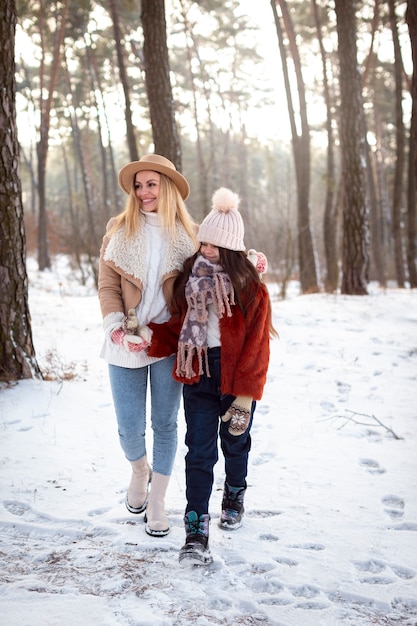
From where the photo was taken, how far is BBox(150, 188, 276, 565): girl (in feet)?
9.16

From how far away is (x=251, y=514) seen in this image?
3.35 meters

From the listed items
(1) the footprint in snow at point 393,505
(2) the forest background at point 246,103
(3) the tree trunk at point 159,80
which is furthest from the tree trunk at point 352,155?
(1) the footprint in snow at point 393,505

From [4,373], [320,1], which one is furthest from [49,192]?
[4,373]

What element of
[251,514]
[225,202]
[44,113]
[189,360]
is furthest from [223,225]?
[44,113]

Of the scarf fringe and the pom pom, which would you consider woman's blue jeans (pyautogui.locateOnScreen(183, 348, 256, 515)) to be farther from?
the pom pom

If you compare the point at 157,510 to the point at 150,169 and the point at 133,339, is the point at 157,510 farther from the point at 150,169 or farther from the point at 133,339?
the point at 150,169

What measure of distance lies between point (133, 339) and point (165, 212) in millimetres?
782

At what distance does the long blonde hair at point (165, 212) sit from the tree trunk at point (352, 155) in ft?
23.3

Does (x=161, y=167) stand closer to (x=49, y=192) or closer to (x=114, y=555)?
(x=114, y=555)

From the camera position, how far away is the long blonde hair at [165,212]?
303cm

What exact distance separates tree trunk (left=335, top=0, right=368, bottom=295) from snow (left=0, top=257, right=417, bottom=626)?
366cm

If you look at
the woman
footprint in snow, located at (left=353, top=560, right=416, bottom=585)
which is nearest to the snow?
footprint in snow, located at (left=353, top=560, right=416, bottom=585)

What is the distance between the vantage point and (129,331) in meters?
2.87

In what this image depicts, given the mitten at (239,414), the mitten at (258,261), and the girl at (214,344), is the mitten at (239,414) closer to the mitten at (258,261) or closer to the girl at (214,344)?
the girl at (214,344)
